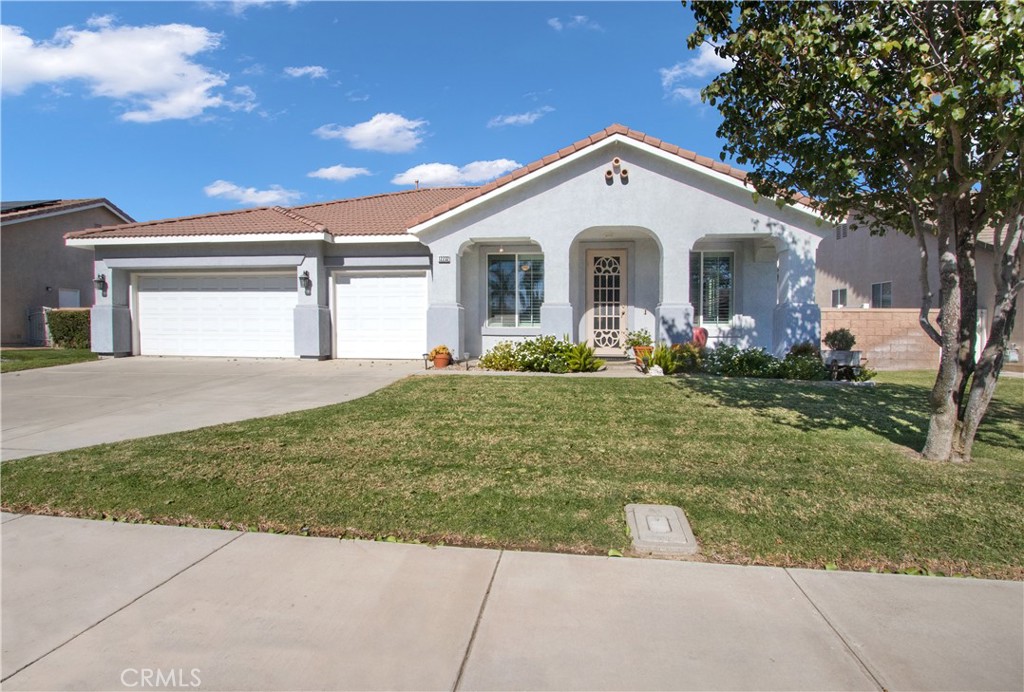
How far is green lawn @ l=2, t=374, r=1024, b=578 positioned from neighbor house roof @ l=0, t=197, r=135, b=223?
18.6m

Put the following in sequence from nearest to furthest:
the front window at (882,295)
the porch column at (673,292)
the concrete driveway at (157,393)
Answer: the concrete driveway at (157,393)
the porch column at (673,292)
the front window at (882,295)

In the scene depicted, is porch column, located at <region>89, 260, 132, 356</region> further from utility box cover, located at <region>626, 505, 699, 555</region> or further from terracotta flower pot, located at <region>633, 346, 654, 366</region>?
utility box cover, located at <region>626, 505, 699, 555</region>

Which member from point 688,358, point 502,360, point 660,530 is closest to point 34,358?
point 502,360

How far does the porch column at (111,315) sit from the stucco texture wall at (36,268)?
714cm

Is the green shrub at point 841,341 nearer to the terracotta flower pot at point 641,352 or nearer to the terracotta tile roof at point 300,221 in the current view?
the terracotta flower pot at point 641,352

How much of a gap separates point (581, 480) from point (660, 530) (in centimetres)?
114

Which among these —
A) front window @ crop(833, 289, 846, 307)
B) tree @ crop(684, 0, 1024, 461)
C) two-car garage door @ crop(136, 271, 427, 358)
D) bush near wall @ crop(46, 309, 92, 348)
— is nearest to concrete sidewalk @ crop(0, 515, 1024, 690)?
tree @ crop(684, 0, 1024, 461)

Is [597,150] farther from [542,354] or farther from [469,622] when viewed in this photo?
[469,622]

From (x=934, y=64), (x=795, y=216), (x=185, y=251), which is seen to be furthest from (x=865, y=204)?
(x=185, y=251)

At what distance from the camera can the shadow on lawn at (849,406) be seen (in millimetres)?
7023

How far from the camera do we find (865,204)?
22.1 ft

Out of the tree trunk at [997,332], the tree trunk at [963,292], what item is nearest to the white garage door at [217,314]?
the tree trunk at [963,292]

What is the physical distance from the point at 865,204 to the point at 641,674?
6232 millimetres

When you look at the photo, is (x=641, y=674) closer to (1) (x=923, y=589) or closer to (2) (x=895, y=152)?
(1) (x=923, y=589)
